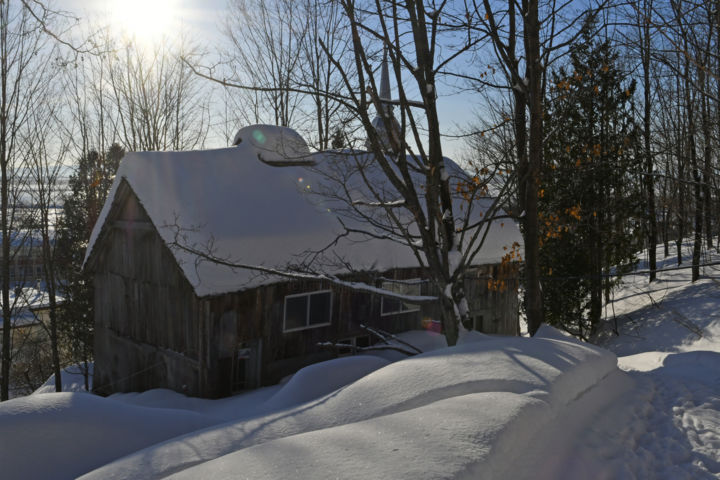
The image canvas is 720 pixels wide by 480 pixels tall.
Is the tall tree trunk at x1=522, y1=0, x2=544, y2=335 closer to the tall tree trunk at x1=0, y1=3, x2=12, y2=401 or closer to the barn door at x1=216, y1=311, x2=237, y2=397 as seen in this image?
the barn door at x1=216, y1=311, x2=237, y2=397

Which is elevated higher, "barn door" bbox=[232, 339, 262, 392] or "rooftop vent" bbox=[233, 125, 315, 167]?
"rooftop vent" bbox=[233, 125, 315, 167]

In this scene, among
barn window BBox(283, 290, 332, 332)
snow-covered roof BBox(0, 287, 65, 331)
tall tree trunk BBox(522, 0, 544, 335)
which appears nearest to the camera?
tall tree trunk BBox(522, 0, 544, 335)

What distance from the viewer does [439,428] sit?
Result: 335 cm

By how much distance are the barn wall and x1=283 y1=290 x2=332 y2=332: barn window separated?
6.51 ft

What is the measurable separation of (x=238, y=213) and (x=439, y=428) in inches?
357

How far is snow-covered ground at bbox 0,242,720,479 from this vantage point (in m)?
3.10

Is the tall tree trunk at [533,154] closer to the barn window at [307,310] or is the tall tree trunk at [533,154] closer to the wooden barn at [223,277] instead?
the wooden barn at [223,277]

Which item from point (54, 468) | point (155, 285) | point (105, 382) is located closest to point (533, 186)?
point (54, 468)

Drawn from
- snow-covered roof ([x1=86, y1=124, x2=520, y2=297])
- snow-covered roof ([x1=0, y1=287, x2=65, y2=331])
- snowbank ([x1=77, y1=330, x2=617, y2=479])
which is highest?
snow-covered roof ([x1=86, y1=124, x2=520, y2=297])

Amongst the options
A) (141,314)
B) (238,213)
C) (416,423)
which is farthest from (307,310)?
(416,423)

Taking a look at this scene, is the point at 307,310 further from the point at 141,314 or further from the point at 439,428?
the point at 439,428

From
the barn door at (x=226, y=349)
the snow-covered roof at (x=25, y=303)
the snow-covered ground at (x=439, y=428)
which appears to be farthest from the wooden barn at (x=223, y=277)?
the snow-covered roof at (x=25, y=303)

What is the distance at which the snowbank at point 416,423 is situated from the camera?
299 cm

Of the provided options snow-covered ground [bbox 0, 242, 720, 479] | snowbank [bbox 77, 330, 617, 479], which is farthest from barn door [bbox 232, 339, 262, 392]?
snowbank [bbox 77, 330, 617, 479]
